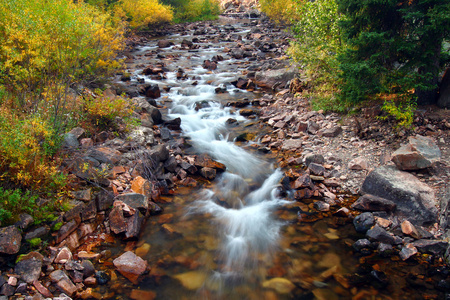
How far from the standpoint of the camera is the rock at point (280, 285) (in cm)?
493

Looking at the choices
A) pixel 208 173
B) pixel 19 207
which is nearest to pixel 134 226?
pixel 19 207

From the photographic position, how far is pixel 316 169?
7.76 meters

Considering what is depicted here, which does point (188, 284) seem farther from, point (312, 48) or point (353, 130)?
point (312, 48)

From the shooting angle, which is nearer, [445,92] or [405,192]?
[405,192]

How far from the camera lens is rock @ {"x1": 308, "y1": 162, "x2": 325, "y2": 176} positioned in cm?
770

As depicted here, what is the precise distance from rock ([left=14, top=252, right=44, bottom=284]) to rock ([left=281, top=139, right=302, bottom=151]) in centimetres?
696

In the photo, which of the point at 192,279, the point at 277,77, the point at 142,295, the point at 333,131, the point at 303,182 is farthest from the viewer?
the point at 277,77

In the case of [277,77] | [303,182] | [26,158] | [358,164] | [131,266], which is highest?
[277,77]

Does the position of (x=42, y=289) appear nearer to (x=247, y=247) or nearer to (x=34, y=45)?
(x=247, y=247)

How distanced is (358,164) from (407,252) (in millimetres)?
2654

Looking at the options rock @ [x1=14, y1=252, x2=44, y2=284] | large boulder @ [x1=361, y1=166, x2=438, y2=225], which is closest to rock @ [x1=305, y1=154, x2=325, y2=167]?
large boulder @ [x1=361, y1=166, x2=438, y2=225]

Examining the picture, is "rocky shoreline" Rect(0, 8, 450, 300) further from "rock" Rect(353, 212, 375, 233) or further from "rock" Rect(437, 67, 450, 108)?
"rock" Rect(437, 67, 450, 108)

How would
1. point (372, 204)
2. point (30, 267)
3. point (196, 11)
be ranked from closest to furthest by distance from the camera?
point (30, 267) → point (372, 204) → point (196, 11)

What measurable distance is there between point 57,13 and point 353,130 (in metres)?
8.64
